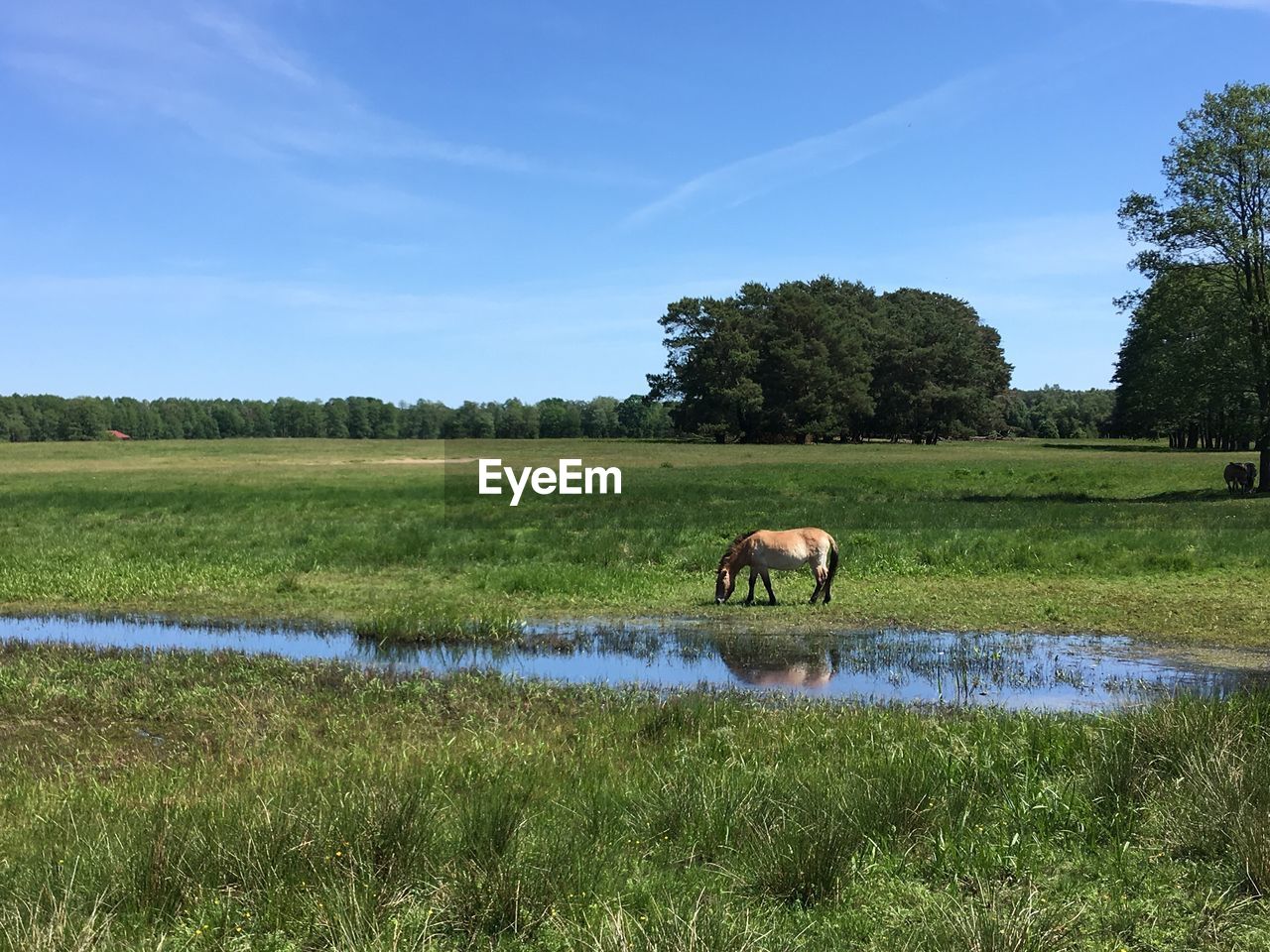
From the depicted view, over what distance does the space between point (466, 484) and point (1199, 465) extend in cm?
Result: 4062

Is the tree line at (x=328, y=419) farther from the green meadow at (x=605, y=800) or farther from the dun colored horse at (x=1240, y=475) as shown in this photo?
the green meadow at (x=605, y=800)

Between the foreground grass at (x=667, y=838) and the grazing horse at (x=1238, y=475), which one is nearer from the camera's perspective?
the foreground grass at (x=667, y=838)

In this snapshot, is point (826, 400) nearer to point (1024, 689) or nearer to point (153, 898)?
point (1024, 689)

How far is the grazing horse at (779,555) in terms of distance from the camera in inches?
682

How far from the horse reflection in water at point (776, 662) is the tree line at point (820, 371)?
78229 millimetres

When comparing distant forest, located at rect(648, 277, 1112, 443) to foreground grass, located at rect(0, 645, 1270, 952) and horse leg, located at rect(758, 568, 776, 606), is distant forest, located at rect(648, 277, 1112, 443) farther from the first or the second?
foreground grass, located at rect(0, 645, 1270, 952)

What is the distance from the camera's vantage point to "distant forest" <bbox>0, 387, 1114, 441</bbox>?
440 ft

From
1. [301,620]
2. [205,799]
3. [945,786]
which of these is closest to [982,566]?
[301,620]

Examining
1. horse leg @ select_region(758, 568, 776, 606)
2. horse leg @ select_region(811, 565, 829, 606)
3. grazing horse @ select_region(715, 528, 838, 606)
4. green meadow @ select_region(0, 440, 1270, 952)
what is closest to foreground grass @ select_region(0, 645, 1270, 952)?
green meadow @ select_region(0, 440, 1270, 952)

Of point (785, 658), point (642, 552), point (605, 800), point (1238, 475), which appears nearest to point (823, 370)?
point (1238, 475)

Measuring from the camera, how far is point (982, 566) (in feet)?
67.2

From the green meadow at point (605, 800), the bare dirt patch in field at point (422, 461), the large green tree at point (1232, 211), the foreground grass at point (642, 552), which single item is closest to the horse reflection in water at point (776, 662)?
the green meadow at point (605, 800)

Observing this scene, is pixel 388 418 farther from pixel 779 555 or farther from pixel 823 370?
pixel 779 555

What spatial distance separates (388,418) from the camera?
6097 inches
